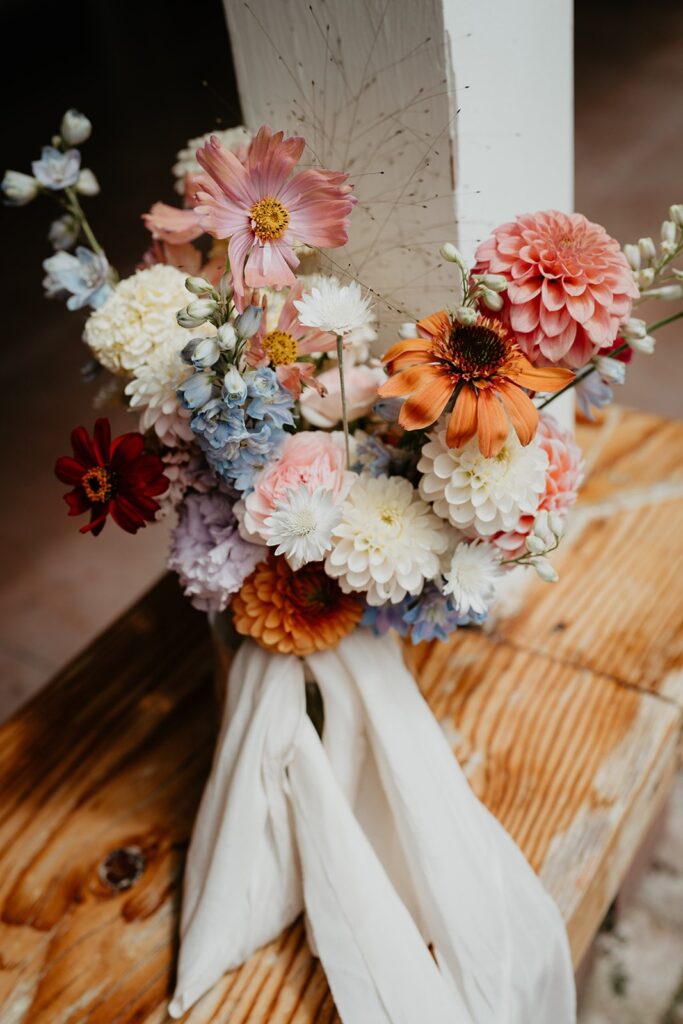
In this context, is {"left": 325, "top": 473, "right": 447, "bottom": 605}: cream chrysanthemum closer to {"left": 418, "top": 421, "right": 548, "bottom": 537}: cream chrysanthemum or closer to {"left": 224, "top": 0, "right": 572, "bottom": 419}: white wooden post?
{"left": 418, "top": 421, "right": 548, "bottom": 537}: cream chrysanthemum

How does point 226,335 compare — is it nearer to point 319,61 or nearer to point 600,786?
point 319,61

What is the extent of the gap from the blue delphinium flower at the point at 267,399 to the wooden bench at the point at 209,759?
46 centimetres

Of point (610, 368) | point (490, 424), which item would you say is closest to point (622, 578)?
point (610, 368)

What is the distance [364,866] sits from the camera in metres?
0.75

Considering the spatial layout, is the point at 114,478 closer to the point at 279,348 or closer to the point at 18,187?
the point at 279,348

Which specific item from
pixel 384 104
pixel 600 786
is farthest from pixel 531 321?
pixel 600 786

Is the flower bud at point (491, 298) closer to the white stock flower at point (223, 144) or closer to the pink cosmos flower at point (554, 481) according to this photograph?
the pink cosmos flower at point (554, 481)

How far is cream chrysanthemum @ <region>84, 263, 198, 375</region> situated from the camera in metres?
0.73

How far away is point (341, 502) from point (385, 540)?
0.05m

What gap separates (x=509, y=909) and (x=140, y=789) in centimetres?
40

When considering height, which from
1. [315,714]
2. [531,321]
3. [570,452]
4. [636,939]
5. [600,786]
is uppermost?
[531,321]

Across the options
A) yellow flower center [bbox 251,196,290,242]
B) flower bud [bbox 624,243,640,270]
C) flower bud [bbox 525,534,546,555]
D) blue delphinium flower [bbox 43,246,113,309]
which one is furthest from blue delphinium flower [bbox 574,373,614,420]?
blue delphinium flower [bbox 43,246,113,309]

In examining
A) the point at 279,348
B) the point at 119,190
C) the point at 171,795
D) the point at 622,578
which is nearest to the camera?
the point at 279,348

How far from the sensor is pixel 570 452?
0.75 meters
